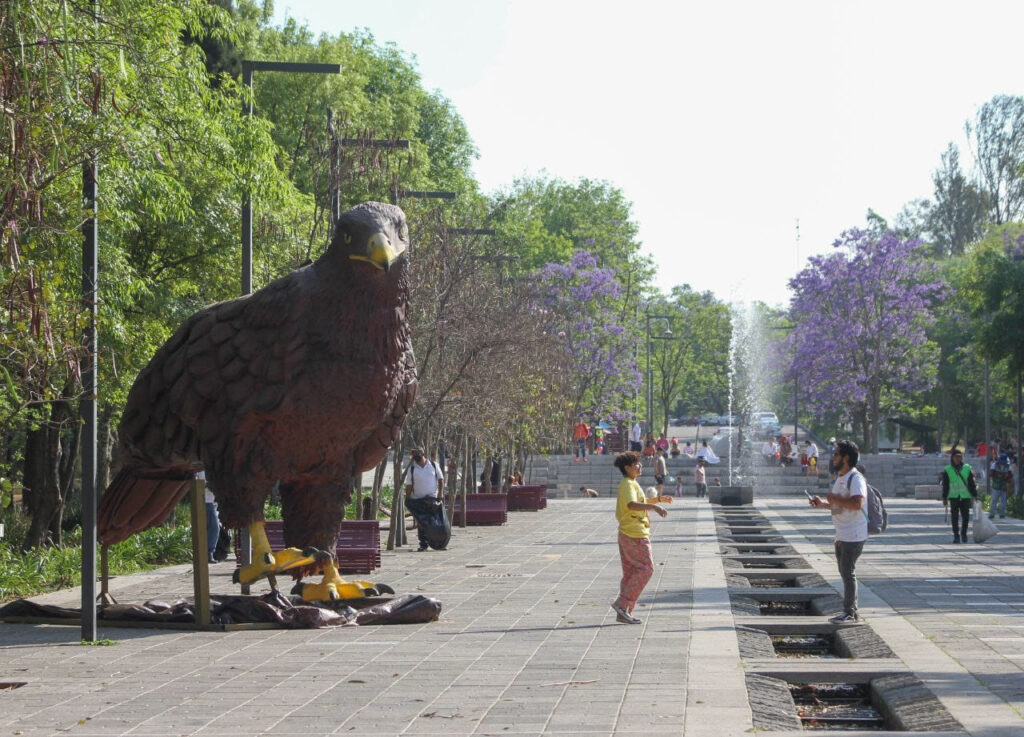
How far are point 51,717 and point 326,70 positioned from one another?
434 inches

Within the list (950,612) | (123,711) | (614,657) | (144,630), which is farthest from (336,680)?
(950,612)

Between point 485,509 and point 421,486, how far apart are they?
376 inches

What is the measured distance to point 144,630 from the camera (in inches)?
485

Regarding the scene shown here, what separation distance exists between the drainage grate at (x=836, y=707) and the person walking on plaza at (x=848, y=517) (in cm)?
327

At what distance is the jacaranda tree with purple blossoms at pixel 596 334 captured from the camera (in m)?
55.8

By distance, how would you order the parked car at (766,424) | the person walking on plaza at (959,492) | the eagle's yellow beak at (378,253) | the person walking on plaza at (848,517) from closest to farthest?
the eagle's yellow beak at (378,253) → the person walking on plaza at (848,517) → the person walking on plaza at (959,492) → the parked car at (766,424)

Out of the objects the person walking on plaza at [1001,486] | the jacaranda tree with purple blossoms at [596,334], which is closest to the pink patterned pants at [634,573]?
the person walking on plaza at [1001,486]

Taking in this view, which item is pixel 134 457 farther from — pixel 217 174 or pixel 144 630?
pixel 217 174

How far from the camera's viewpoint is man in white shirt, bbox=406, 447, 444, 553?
2212 cm

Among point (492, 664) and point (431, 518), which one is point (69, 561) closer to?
point (431, 518)

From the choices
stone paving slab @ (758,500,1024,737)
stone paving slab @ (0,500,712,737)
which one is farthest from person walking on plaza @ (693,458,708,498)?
stone paving slab @ (0,500,712,737)

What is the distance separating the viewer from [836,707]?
9133 mm

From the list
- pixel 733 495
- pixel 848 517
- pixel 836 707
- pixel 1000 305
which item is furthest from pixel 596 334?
pixel 836 707

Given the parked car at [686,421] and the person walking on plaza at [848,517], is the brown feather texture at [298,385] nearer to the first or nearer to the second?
the person walking on plaza at [848,517]
